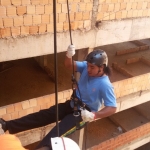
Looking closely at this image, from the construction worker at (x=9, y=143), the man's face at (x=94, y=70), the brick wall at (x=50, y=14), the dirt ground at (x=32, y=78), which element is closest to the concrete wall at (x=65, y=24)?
the brick wall at (x=50, y=14)

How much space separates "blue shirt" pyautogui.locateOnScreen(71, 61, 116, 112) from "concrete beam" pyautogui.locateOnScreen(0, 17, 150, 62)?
31.2 inches

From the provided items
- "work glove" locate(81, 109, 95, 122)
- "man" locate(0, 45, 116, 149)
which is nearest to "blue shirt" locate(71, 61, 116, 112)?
"man" locate(0, 45, 116, 149)

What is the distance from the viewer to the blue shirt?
10.1 ft

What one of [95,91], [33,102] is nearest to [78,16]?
[95,91]

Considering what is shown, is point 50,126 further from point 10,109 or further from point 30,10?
point 30,10

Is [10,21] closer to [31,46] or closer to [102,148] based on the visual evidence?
[31,46]

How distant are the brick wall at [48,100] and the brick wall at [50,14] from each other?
51.9 inches

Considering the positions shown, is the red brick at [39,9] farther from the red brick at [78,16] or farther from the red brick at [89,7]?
the red brick at [89,7]

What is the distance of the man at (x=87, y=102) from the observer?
307 cm

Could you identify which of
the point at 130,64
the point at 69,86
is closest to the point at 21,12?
the point at 69,86

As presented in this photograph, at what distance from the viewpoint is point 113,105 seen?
3055 mm

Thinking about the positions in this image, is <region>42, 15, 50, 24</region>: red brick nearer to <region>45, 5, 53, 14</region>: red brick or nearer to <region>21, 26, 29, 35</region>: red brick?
<region>45, 5, 53, 14</region>: red brick

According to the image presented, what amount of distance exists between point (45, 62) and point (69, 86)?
1.18 metres

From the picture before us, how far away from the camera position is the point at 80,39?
13.9 ft
